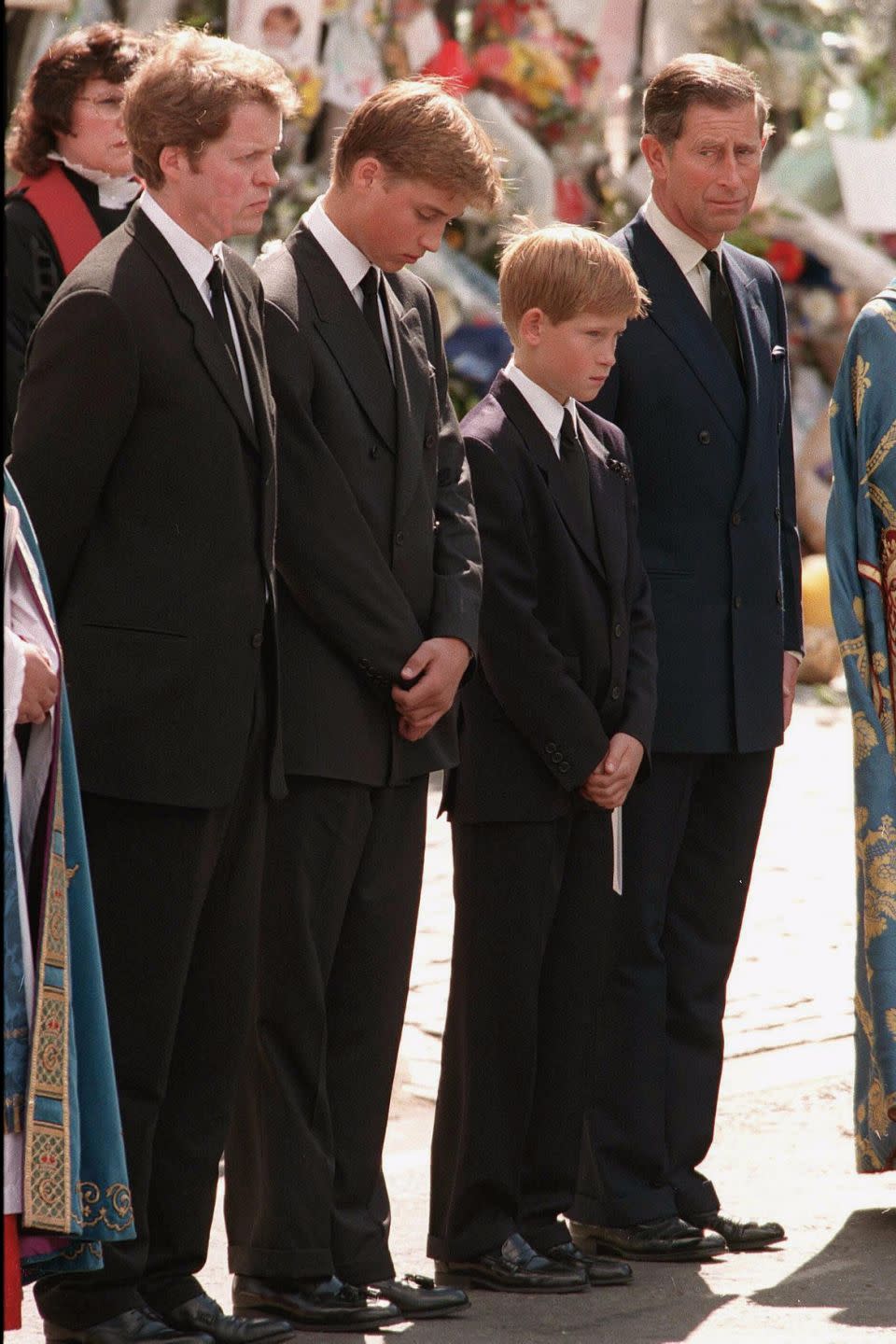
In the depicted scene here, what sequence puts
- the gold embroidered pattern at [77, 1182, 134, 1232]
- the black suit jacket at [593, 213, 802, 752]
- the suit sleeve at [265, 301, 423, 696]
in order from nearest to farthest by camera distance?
the gold embroidered pattern at [77, 1182, 134, 1232] → the suit sleeve at [265, 301, 423, 696] → the black suit jacket at [593, 213, 802, 752]

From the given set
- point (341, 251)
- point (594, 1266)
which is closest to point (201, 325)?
point (341, 251)

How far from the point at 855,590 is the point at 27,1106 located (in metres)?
2.14

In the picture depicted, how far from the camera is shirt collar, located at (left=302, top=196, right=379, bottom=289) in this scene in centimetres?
382

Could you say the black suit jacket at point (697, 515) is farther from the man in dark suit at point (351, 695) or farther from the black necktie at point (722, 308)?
the man in dark suit at point (351, 695)

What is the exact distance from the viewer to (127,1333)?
341 cm

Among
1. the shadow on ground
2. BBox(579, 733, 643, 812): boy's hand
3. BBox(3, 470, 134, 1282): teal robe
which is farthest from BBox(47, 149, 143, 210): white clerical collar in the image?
the shadow on ground

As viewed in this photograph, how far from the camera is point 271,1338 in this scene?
3.56 meters

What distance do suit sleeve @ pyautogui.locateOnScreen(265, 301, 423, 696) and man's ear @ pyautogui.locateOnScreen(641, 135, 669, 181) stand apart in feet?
3.39

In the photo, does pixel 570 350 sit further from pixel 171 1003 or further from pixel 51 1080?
pixel 51 1080

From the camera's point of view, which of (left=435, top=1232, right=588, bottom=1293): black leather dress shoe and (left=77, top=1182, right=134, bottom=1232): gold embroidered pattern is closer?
(left=77, top=1182, right=134, bottom=1232): gold embroidered pattern

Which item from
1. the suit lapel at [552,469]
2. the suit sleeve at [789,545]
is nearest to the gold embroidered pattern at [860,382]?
the suit sleeve at [789,545]

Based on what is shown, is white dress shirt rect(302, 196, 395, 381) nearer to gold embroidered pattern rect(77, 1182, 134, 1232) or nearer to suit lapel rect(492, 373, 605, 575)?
suit lapel rect(492, 373, 605, 575)

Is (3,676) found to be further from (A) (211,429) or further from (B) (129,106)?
(B) (129,106)

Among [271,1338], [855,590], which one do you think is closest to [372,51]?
[855,590]
